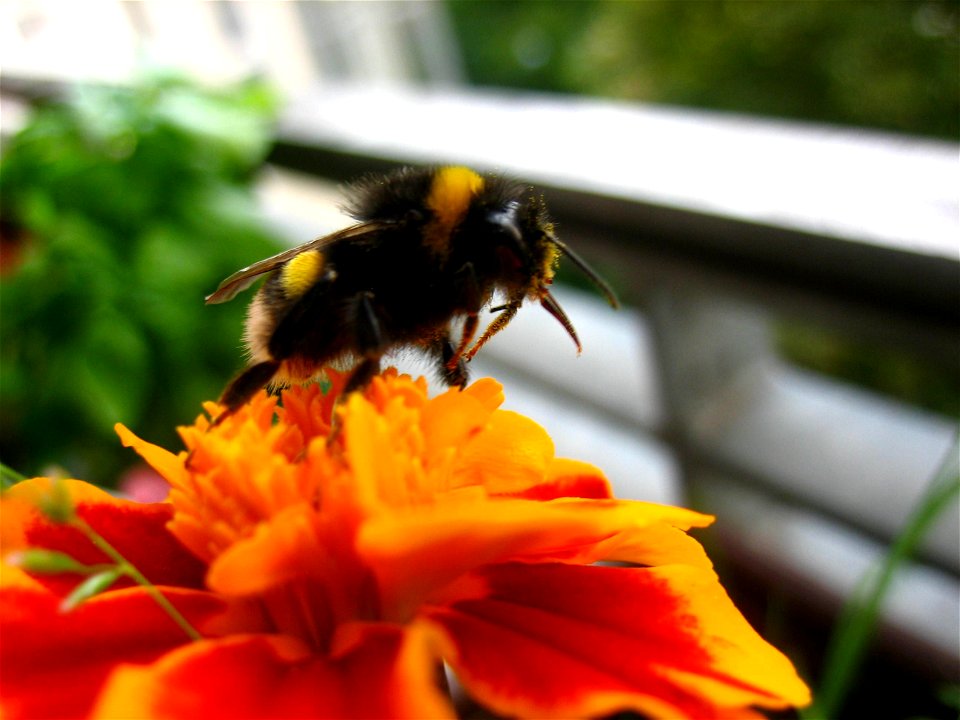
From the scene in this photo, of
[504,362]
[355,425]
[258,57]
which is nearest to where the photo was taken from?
[355,425]

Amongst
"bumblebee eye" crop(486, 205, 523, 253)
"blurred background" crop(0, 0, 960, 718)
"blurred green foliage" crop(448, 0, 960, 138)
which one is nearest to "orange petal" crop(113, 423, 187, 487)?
"bumblebee eye" crop(486, 205, 523, 253)

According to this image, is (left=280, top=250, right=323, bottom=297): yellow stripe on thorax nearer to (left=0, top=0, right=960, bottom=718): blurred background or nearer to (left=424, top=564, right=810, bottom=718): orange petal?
(left=424, top=564, right=810, bottom=718): orange petal

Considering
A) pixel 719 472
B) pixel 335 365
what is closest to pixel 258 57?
pixel 719 472

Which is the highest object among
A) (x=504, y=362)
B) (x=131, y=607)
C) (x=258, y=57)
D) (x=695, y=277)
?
(x=258, y=57)

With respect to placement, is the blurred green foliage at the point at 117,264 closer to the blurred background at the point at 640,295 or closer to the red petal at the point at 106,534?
the blurred background at the point at 640,295

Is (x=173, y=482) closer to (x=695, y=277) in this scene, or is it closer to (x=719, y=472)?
(x=695, y=277)

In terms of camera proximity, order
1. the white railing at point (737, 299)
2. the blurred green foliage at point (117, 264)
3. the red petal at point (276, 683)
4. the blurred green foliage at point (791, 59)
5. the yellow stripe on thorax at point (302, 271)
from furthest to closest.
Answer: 1. the blurred green foliage at point (791, 59)
2. the blurred green foliage at point (117, 264)
3. the white railing at point (737, 299)
4. the yellow stripe on thorax at point (302, 271)
5. the red petal at point (276, 683)

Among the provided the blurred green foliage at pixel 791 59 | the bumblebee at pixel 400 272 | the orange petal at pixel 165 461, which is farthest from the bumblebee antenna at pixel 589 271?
the blurred green foliage at pixel 791 59
